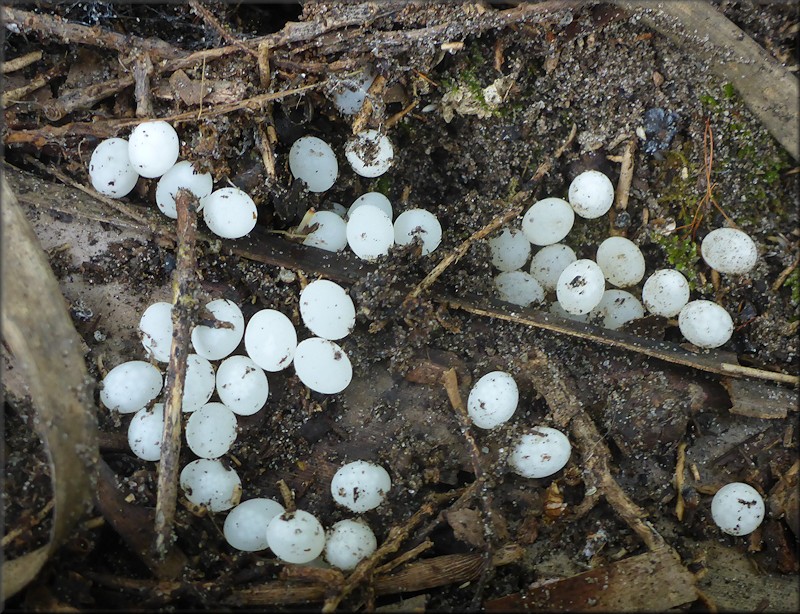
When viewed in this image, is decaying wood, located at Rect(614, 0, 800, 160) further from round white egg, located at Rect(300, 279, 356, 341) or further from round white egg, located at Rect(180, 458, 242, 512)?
round white egg, located at Rect(180, 458, 242, 512)

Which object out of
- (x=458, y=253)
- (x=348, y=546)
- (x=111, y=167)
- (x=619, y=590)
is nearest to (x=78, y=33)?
(x=111, y=167)

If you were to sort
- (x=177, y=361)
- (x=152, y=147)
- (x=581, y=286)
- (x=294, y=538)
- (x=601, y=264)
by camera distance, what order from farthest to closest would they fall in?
(x=601, y=264), (x=581, y=286), (x=152, y=147), (x=177, y=361), (x=294, y=538)

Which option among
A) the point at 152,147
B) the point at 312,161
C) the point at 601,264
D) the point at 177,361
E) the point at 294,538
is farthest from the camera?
the point at 601,264

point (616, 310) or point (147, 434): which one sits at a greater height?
point (616, 310)

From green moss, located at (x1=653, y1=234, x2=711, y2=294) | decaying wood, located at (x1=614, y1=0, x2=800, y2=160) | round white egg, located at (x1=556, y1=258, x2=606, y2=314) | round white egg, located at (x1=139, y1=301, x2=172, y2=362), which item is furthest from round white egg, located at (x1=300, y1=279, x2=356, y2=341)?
decaying wood, located at (x1=614, y1=0, x2=800, y2=160)

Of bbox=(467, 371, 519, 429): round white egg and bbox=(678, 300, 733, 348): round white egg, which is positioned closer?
bbox=(467, 371, 519, 429): round white egg

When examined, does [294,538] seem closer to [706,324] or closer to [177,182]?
[177,182]
